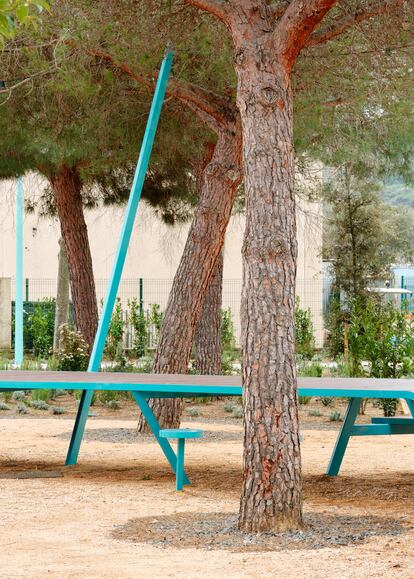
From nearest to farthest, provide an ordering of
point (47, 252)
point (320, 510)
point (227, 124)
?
1. point (320, 510)
2. point (227, 124)
3. point (47, 252)

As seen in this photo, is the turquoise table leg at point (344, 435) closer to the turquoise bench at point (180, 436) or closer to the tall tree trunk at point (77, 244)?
the turquoise bench at point (180, 436)

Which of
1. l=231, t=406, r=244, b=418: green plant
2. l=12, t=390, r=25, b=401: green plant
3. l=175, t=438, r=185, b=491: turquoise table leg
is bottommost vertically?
l=231, t=406, r=244, b=418: green plant

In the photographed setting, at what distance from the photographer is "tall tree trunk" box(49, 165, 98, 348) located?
52.3 feet

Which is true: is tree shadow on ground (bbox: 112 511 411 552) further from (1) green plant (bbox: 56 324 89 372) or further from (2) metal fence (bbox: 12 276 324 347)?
(2) metal fence (bbox: 12 276 324 347)

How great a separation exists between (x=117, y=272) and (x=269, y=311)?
A: 12.0ft

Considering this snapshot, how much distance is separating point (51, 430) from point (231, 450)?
2.49 meters

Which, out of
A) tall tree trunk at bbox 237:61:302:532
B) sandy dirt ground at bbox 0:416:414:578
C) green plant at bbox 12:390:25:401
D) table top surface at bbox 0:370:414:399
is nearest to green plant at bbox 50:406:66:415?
green plant at bbox 12:390:25:401

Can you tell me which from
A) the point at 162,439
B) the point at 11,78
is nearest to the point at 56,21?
the point at 11,78

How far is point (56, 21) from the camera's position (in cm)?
963

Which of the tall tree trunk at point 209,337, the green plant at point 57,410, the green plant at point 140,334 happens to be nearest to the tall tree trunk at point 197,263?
the green plant at point 57,410

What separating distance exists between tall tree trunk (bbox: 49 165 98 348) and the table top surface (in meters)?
7.19

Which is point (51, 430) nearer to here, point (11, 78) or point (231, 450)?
point (231, 450)

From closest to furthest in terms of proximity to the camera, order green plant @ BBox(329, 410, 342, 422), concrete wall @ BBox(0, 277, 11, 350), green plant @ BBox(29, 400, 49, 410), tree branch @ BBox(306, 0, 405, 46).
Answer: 1. tree branch @ BBox(306, 0, 405, 46)
2. green plant @ BBox(329, 410, 342, 422)
3. green plant @ BBox(29, 400, 49, 410)
4. concrete wall @ BBox(0, 277, 11, 350)

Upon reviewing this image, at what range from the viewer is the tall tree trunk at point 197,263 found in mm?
11000
